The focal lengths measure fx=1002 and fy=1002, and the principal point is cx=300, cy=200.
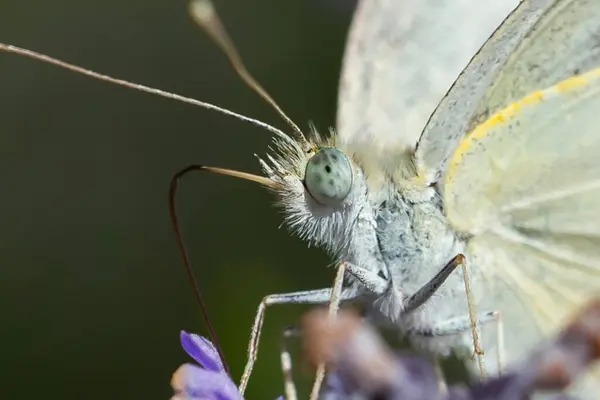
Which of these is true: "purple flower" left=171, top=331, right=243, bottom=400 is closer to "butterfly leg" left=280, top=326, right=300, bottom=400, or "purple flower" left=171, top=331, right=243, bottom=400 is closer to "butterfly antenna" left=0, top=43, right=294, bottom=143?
"butterfly leg" left=280, top=326, right=300, bottom=400

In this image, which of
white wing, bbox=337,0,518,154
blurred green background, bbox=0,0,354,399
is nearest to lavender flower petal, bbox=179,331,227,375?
white wing, bbox=337,0,518,154

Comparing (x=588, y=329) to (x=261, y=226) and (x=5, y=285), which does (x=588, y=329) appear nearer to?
(x=261, y=226)

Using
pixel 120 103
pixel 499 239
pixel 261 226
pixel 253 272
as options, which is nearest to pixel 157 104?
pixel 120 103

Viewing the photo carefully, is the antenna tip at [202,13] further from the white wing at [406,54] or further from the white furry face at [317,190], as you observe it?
the white wing at [406,54]

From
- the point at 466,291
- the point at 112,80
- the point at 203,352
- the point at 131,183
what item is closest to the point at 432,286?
the point at 466,291

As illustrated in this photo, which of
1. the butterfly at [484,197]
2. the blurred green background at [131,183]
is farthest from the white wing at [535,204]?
the blurred green background at [131,183]

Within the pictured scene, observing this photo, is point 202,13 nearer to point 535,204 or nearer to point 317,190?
point 317,190

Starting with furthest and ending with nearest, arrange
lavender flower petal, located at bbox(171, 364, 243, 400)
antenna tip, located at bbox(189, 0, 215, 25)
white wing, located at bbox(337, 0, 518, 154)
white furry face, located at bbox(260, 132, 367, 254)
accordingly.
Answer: white wing, located at bbox(337, 0, 518, 154), antenna tip, located at bbox(189, 0, 215, 25), white furry face, located at bbox(260, 132, 367, 254), lavender flower petal, located at bbox(171, 364, 243, 400)
